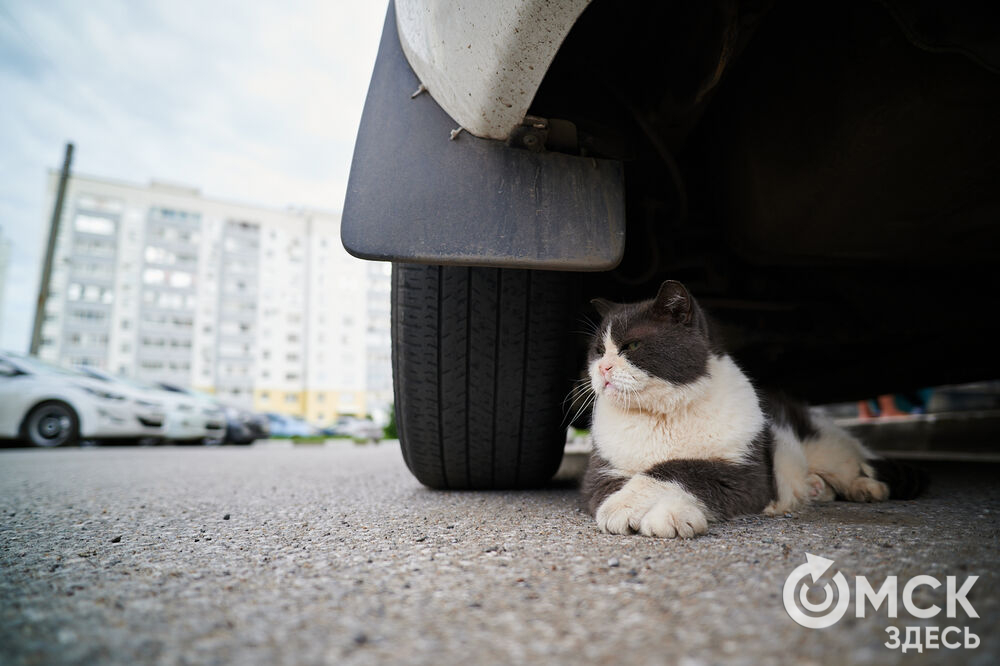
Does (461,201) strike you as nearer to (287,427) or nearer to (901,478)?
(901,478)

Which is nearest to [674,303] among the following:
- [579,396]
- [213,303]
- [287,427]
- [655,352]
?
[655,352]

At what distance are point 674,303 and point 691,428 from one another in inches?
11.7

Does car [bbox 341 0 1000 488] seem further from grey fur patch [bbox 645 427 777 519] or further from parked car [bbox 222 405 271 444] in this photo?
parked car [bbox 222 405 271 444]

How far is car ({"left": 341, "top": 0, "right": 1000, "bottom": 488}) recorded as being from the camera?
1.01 m

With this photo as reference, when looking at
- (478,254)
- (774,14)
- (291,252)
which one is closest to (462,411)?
(478,254)

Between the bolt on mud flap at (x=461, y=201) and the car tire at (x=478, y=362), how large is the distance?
325mm

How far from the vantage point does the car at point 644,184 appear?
1007mm

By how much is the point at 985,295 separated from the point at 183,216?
4445cm

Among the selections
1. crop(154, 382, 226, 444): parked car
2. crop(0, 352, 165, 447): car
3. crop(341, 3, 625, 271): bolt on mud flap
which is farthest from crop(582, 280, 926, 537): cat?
crop(154, 382, 226, 444): parked car

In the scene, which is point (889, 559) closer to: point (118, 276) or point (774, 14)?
point (774, 14)

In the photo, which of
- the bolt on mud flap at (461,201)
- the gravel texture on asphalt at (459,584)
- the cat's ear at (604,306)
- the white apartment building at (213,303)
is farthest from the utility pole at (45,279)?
the white apartment building at (213,303)

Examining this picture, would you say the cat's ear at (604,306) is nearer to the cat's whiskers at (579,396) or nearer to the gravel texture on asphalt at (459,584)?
the cat's whiskers at (579,396)

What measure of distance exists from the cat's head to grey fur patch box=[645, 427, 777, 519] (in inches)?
6.6

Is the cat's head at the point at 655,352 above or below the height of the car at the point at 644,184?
below
